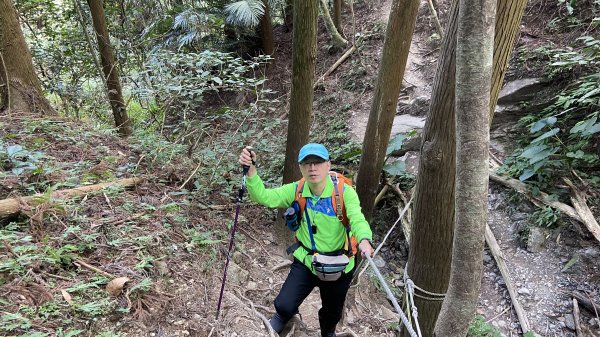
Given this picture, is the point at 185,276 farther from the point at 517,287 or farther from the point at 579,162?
the point at 579,162

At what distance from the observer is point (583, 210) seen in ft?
16.7

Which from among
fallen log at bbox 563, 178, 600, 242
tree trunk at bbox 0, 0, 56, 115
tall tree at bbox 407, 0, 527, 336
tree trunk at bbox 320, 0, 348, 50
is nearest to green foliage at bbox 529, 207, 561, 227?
fallen log at bbox 563, 178, 600, 242

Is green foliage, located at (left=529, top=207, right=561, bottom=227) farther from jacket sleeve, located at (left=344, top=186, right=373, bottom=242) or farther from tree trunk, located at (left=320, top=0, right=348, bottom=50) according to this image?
tree trunk, located at (left=320, top=0, right=348, bottom=50)

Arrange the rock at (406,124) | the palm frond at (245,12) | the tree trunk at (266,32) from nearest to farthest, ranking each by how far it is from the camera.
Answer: the rock at (406,124)
the palm frond at (245,12)
the tree trunk at (266,32)

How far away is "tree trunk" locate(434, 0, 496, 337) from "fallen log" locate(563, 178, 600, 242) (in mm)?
4540

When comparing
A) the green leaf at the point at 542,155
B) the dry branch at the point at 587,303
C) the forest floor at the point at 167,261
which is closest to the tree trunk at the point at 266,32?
the forest floor at the point at 167,261

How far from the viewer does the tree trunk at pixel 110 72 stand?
717 cm

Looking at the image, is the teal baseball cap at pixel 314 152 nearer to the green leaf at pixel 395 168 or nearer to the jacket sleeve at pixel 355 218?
the jacket sleeve at pixel 355 218

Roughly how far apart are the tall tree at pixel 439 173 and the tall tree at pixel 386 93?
2.21 m

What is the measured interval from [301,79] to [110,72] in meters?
4.71

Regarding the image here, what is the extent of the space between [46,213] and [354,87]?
830 centimetres

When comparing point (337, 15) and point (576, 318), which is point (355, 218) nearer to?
point (576, 318)

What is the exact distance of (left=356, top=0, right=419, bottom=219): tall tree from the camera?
15.4ft

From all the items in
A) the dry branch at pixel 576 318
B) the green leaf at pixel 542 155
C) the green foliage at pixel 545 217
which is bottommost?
the dry branch at pixel 576 318
